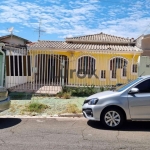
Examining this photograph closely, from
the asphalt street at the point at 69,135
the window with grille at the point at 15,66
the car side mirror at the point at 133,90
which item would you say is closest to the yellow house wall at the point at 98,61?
the window with grille at the point at 15,66

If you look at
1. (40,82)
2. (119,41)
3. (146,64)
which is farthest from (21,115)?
(119,41)

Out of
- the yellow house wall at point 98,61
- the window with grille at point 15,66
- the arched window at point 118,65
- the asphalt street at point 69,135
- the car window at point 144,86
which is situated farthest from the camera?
the arched window at point 118,65

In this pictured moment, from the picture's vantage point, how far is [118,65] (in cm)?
1627

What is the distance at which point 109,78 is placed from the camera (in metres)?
15.1

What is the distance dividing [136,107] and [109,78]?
8.54 meters

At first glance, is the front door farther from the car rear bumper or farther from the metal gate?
the metal gate

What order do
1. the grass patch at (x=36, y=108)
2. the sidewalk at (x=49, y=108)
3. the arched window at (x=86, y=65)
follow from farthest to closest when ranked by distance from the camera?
the arched window at (x=86, y=65)
the grass patch at (x=36, y=108)
the sidewalk at (x=49, y=108)

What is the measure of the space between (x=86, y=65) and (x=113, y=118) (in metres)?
10.0

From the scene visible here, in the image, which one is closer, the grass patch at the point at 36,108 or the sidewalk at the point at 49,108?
the sidewalk at the point at 49,108

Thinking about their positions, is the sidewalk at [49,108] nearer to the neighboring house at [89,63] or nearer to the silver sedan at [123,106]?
the silver sedan at [123,106]

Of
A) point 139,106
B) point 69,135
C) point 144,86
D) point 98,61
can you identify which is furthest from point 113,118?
point 98,61

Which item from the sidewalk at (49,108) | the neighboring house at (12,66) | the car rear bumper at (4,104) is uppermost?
the neighboring house at (12,66)

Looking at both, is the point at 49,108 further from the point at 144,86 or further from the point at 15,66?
the point at 15,66

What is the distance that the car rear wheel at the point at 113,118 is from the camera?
669cm
